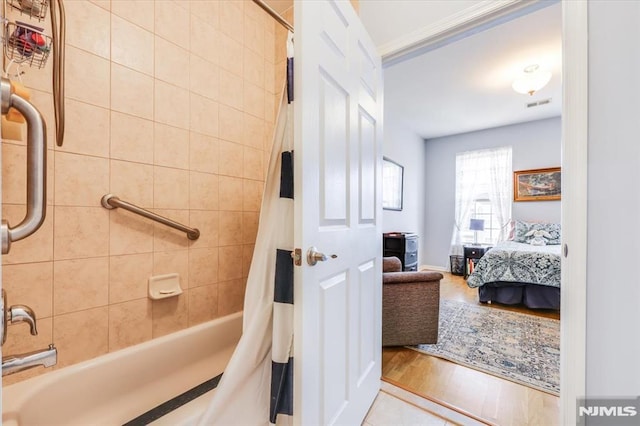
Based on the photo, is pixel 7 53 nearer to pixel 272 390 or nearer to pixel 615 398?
pixel 272 390

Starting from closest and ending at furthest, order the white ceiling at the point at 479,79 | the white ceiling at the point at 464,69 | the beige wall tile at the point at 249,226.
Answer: the white ceiling at the point at 464,69 < the beige wall tile at the point at 249,226 < the white ceiling at the point at 479,79

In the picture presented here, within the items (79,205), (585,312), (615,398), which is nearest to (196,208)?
(79,205)

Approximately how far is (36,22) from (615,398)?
255cm

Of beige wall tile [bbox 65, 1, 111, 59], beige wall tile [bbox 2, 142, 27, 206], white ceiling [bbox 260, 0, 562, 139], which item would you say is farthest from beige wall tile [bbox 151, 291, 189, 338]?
white ceiling [bbox 260, 0, 562, 139]

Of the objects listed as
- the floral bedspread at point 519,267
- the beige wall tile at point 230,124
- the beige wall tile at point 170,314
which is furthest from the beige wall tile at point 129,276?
the floral bedspread at point 519,267

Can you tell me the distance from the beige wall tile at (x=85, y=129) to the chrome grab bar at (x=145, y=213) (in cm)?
21

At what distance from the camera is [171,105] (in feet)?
5.15

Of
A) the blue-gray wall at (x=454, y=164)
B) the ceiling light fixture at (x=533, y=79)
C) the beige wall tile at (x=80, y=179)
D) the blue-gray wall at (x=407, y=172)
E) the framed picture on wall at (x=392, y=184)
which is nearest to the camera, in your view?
the beige wall tile at (x=80, y=179)

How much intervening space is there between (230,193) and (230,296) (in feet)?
2.25

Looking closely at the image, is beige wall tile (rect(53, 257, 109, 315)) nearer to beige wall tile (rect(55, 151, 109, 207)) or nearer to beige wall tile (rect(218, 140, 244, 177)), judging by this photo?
beige wall tile (rect(55, 151, 109, 207))

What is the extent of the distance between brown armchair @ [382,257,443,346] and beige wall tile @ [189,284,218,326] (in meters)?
1.21

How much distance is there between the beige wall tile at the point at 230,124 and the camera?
1822 millimetres

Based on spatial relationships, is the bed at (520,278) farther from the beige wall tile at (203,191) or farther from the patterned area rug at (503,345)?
the beige wall tile at (203,191)

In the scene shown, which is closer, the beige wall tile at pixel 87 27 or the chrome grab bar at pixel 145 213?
the beige wall tile at pixel 87 27
